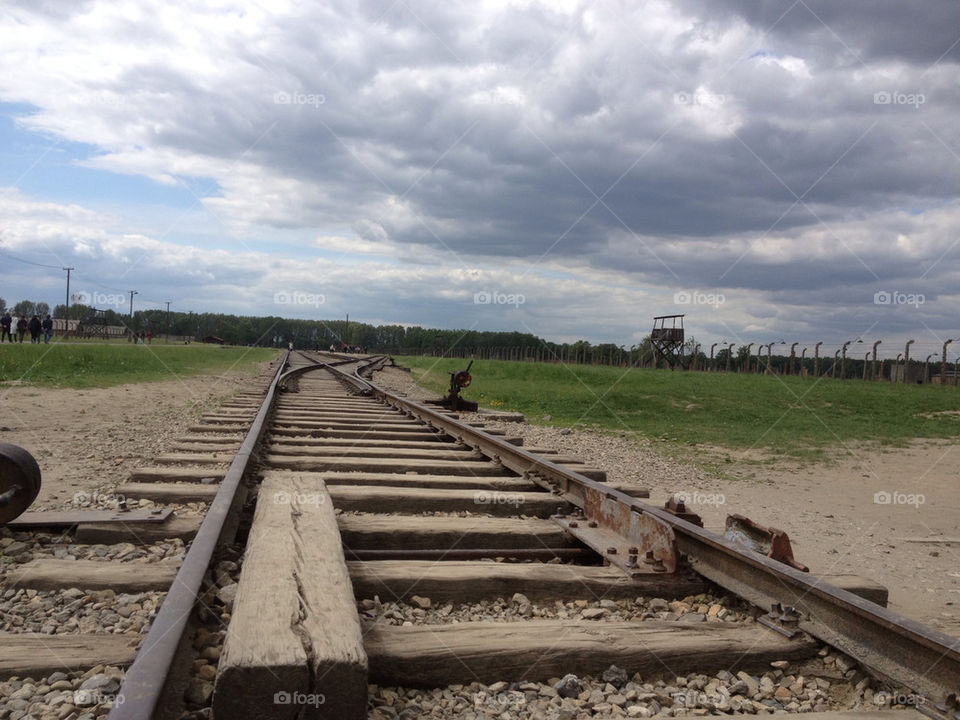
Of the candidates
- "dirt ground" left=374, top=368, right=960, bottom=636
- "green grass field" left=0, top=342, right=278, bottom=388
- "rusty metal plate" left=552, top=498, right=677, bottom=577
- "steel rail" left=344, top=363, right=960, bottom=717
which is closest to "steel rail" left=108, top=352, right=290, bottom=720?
"rusty metal plate" left=552, top=498, right=677, bottom=577

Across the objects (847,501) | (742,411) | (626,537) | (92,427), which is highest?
(626,537)

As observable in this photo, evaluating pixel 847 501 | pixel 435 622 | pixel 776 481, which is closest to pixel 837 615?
pixel 435 622

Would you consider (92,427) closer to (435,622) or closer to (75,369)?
(435,622)

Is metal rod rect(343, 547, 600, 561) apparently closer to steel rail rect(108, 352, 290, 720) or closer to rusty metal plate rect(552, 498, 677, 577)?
rusty metal plate rect(552, 498, 677, 577)

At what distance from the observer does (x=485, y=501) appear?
3980mm

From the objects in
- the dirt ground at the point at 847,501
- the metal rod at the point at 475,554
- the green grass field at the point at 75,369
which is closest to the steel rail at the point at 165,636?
the metal rod at the point at 475,554

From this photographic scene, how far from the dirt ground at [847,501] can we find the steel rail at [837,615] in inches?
44.9

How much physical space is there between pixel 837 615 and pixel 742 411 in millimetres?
14761

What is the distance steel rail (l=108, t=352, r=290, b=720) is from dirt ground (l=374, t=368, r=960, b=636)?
2490 mm

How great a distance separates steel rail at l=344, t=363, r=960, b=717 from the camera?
190cm

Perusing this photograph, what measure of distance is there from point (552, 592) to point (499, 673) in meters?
0.66

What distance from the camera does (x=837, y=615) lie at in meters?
2.25

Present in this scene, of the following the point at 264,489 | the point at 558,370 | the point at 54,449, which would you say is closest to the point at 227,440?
the point at 54,449

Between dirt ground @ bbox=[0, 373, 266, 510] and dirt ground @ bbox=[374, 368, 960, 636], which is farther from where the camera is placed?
dirt ground @ bbox=[0, 373, 266, 510]
